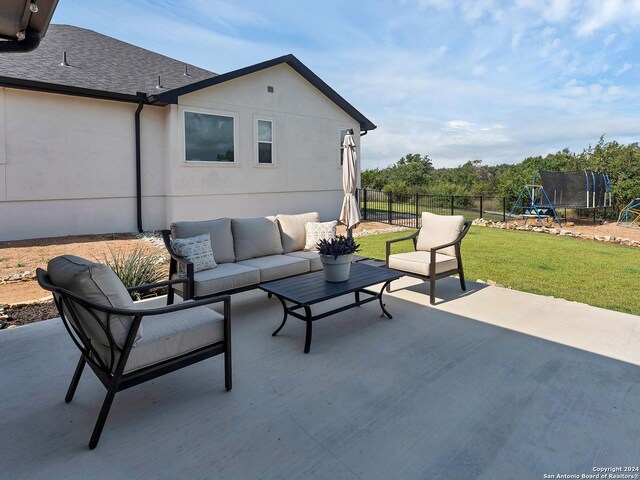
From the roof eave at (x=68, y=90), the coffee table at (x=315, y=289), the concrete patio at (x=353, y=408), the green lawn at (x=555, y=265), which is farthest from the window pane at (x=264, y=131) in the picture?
the concrete patio at (x=353, y=408)

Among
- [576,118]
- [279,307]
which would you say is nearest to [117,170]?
[279,307]

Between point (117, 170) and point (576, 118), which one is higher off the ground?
point (576, 118)

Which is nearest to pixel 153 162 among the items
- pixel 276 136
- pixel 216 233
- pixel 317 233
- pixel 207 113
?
pixel 207 113

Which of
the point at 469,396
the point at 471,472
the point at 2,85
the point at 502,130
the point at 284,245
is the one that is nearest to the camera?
the point at 471,472

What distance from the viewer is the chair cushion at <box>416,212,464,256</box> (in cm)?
561

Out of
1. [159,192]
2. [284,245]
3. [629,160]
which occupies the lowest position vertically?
[284,245]

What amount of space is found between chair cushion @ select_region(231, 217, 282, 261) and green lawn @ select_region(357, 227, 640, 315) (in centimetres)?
314

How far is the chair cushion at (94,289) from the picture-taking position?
7.48 ft

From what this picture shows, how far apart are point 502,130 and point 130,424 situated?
32848 millimetres

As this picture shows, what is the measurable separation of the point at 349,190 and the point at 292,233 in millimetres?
1827

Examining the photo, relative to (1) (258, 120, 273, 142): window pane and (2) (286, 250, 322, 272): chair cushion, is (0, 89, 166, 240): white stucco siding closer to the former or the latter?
(1) (258, 120, 273, 142): window pane

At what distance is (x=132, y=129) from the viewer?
404 inches

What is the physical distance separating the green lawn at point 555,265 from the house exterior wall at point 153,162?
4.07 metres

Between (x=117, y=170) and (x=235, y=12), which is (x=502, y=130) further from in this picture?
(x=117, y=170)
